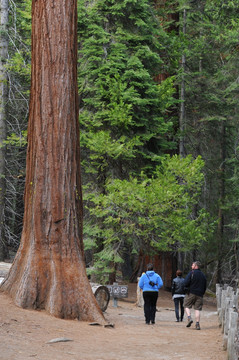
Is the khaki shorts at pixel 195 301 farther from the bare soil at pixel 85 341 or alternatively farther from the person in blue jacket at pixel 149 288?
the bare soil at pixel 85 341

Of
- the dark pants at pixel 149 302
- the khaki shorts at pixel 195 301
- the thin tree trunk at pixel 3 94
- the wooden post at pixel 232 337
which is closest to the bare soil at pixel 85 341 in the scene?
the wooden post at pixel 232 337

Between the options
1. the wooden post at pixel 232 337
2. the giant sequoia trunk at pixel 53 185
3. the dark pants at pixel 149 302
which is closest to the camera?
the wooden post at pixel 232 337

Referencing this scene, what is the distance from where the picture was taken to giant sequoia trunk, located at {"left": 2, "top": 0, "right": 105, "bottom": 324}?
10367 millimetres

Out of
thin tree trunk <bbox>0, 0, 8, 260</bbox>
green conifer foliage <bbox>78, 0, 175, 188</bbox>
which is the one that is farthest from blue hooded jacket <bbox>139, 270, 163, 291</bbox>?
thin tree trunk <bbox>0, 0, 8, 260</bbox>

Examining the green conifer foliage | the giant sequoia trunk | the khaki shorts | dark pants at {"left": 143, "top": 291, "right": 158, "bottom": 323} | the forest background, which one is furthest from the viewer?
the green conifer foliage

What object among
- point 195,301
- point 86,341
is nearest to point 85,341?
point 86,341

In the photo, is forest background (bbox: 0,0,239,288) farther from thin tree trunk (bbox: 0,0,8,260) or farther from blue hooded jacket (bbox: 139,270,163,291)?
blue hooded jacket (bbox: 139,270,163,291)

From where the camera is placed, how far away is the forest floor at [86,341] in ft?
24.7

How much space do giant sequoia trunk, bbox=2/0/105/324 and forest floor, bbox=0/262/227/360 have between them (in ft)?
1.65

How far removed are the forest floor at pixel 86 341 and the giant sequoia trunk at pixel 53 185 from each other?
0.50 meters

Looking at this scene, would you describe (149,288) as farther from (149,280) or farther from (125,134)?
(125,134)

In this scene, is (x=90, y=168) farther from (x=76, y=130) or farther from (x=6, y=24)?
(x=76, y=130)

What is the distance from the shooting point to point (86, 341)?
340 inches

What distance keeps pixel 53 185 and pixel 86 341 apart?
3.60 metres
